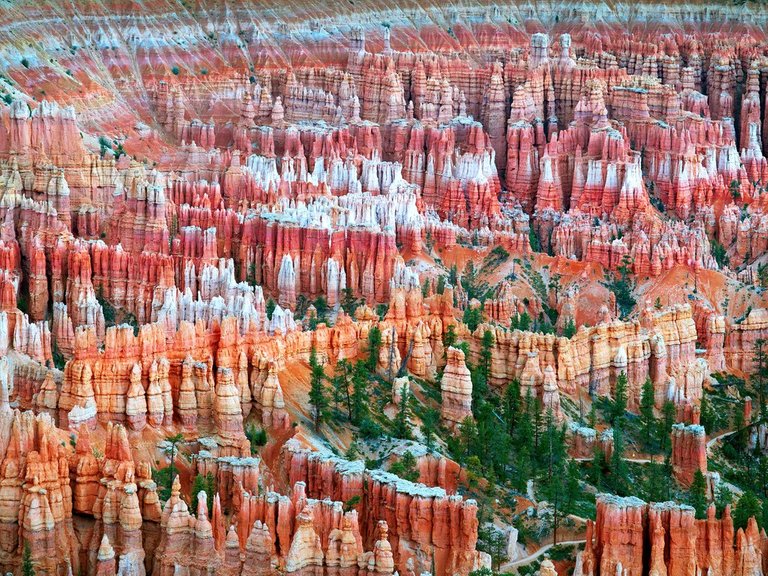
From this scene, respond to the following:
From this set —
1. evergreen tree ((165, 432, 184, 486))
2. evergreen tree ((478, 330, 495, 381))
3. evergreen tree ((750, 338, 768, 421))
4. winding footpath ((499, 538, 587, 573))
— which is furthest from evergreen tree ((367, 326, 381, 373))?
evergreen tree ((750, 338, 768, 421))

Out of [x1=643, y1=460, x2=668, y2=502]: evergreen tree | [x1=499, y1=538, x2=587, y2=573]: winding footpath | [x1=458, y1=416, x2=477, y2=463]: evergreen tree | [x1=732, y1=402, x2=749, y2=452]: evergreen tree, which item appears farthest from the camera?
[x1=732, y1=402, x2=749, y2=452]: evergreen tree

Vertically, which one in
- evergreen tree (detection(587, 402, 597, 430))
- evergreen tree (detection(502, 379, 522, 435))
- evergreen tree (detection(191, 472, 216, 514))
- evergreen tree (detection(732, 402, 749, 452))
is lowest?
evergreen tree (detection(732, 402, 749, 452))

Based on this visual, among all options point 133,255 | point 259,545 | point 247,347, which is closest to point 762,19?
point 133,255

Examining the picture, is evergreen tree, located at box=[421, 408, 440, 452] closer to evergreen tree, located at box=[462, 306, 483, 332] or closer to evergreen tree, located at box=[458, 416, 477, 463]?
evergreen tree, located at box=[458, 416, 477, 463]

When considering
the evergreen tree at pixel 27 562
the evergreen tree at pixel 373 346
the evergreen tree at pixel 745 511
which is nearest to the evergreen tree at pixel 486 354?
the evergreen tree at pixel 373 346

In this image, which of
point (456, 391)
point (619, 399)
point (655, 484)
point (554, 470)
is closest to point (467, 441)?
point (554, 470)

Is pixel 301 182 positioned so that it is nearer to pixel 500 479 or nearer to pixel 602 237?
pixel 602 237

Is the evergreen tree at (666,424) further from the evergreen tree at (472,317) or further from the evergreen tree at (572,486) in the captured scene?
the evergreen tree at (472,317)
